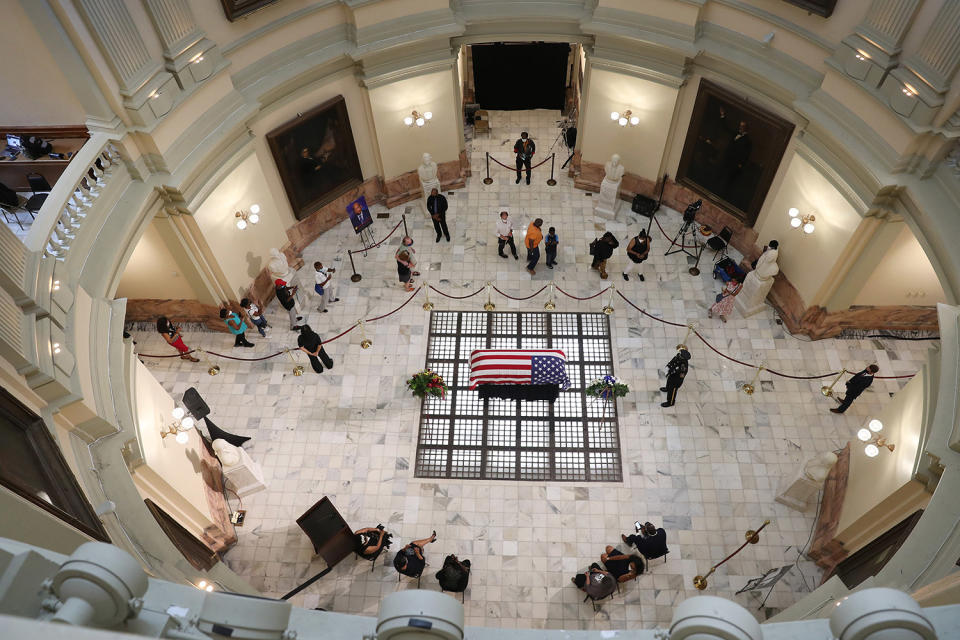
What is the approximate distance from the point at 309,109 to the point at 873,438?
40.0 feet

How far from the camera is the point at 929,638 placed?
331 cm

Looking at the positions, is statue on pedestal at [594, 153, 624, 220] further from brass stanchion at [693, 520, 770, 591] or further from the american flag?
brass stanchion at [693, 520, 770, 591]

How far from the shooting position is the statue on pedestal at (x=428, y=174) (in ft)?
51.6

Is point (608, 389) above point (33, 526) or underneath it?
above

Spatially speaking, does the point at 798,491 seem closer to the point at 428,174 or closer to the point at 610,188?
the point at 610,188

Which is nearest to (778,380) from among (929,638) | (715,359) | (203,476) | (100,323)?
(715,359)

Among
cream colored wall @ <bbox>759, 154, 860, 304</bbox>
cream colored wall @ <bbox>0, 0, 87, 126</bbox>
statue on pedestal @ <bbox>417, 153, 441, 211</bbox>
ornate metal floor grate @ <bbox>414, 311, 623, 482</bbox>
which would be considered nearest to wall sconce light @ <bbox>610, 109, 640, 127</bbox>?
cream colored wall @ <bbox>759, 154, 860, 304</bbox>

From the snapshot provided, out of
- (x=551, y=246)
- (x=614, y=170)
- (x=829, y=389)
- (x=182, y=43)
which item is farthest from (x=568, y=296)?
(x=182, y=43)

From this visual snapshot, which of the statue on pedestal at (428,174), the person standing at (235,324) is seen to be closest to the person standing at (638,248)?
the statue on pedestal at (428,174)

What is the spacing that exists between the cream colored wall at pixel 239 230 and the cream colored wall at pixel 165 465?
349 cm

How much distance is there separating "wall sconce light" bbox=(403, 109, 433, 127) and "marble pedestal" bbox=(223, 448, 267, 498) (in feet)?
27.5

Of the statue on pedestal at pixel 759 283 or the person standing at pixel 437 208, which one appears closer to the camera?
the statue on pedestal at pixel 759 283

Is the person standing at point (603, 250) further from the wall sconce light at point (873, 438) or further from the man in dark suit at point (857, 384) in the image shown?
the wall sconce light at point (873, 438)

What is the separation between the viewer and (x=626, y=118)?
1491cm
